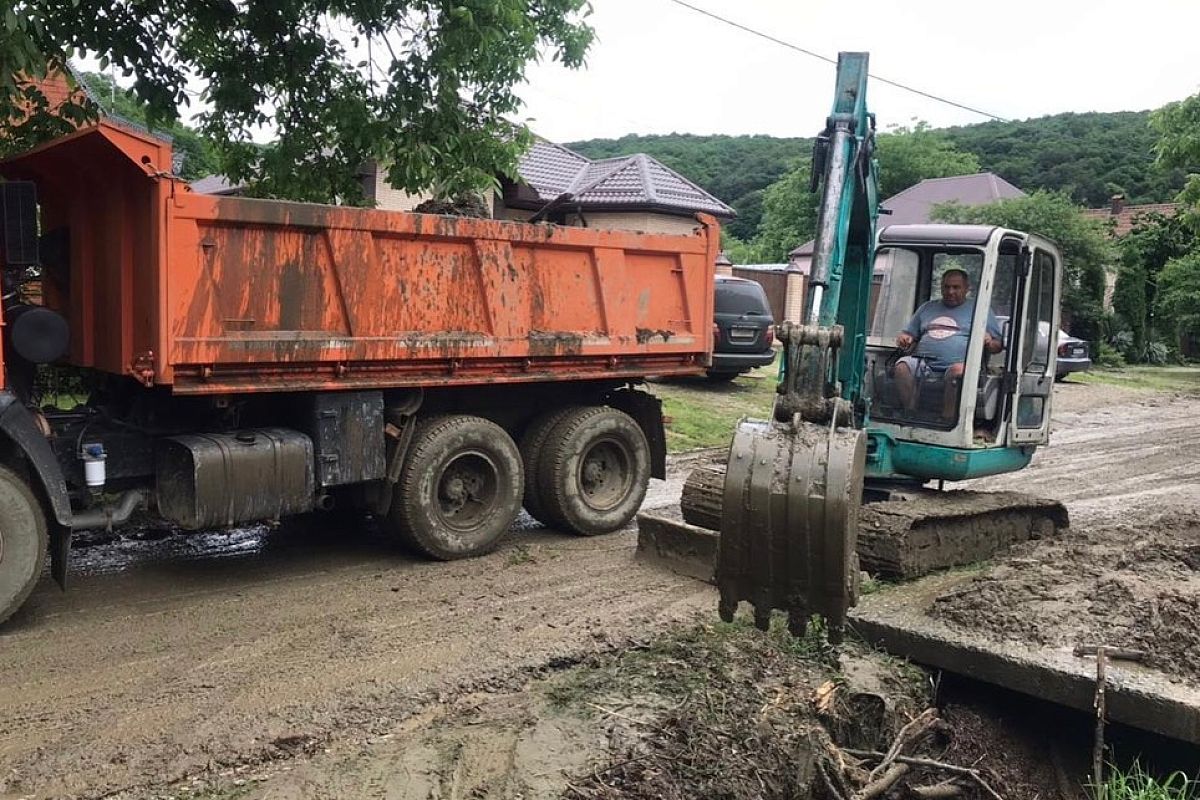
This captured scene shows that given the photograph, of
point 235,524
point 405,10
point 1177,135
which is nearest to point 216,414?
point 235,524

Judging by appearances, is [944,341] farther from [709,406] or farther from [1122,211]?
[1122,211]

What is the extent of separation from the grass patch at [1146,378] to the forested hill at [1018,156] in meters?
27.3

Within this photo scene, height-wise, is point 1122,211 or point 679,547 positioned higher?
point 1122,211

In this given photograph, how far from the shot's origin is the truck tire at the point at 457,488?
674cm

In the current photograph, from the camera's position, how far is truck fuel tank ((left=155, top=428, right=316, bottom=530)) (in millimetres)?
5828

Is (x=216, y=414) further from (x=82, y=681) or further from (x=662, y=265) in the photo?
(x=662, y=265)

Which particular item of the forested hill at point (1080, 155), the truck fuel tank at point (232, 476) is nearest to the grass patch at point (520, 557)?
the truck fuel tank at point (232, 476)

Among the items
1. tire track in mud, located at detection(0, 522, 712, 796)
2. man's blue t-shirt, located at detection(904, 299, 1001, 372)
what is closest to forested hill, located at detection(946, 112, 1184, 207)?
man's blue t-shirt, located at detection(904, 299, 1001, 372)

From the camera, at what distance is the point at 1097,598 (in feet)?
18.5

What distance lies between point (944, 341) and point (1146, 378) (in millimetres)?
20922

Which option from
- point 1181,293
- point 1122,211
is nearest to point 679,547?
point 1181,293

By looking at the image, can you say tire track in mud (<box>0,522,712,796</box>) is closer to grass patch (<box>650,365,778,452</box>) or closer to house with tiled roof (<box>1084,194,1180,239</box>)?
grass patch (<box>650,365,778,452</box>)

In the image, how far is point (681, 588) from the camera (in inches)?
254

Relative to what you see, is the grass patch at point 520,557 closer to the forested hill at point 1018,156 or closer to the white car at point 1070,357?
the white car at point 1070,357
